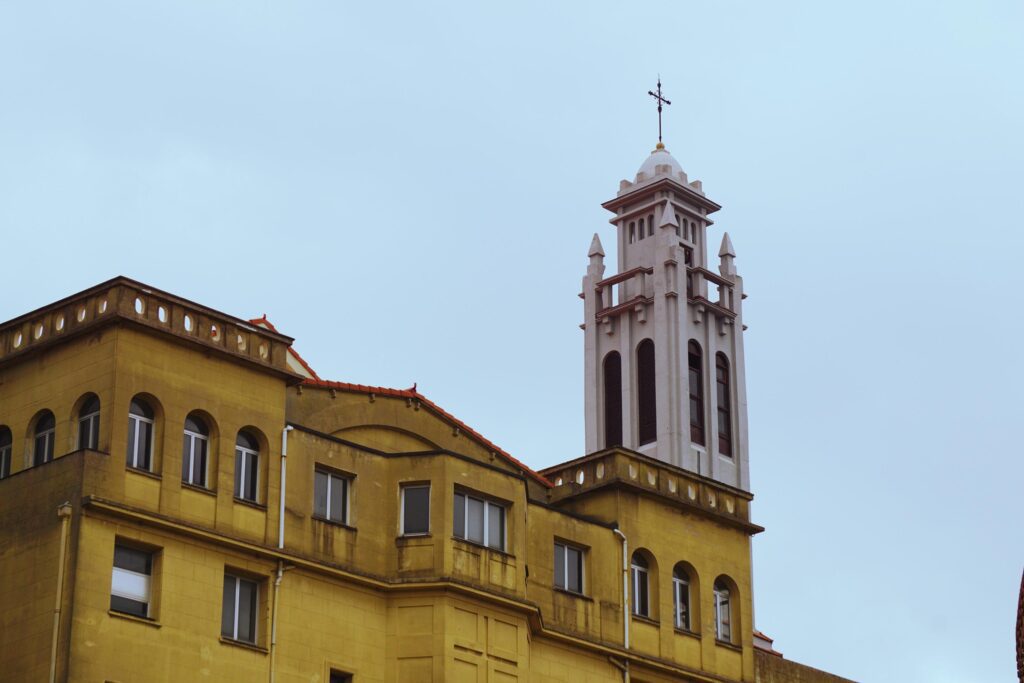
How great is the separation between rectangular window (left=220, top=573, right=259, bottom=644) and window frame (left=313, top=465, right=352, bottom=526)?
98.3 inches

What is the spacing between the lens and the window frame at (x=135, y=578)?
1731 inches

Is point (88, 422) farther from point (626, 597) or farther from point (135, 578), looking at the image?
point (626, 597)

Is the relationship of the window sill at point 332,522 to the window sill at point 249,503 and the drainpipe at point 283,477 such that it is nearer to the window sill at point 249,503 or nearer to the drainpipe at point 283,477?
the drainpipe at point 283,477

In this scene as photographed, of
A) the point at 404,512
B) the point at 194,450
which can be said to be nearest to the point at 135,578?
the point at 194,450

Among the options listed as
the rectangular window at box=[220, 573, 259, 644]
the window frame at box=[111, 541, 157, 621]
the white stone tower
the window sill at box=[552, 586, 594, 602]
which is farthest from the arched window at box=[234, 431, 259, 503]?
the white stone tower

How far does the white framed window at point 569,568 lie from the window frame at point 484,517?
2.68 m

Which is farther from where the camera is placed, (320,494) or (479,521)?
(479,521)

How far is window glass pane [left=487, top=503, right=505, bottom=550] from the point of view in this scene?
5056cm

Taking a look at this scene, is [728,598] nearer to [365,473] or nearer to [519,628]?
[519,628]

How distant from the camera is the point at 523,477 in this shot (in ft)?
172

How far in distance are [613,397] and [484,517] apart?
203 ft

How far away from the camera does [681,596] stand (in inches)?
2199

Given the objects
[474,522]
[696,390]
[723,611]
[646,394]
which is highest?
[696,390]

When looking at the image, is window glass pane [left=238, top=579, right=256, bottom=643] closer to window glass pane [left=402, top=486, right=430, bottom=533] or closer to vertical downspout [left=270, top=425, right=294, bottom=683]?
vertical downspout [left=270, top=425, right=294, bottom=683]
